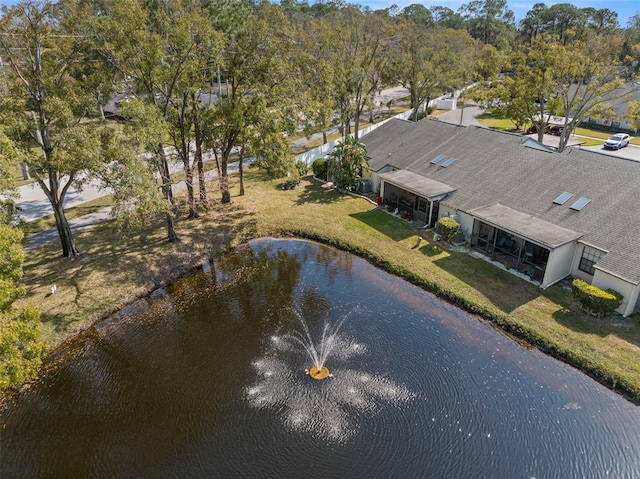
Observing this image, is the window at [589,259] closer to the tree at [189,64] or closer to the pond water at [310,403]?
the pond water at [310,403]

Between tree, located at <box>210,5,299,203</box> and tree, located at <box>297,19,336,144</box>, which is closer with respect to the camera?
tree, located at <box>210,5,299,203</box>

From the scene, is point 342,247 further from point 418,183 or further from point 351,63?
point 351,63

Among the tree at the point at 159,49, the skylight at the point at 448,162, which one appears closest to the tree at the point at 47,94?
the tree at the point at 159,49

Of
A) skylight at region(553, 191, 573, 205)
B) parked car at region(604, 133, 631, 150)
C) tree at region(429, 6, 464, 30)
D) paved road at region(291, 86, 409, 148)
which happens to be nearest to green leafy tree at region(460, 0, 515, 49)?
tree at region(429, 6, 464, 30)

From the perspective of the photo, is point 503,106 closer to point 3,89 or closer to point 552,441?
point 552,441

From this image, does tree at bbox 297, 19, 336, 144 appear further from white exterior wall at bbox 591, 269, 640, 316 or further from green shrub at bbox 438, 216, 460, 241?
white exterior wall at bbox 591, 269, 640, 316

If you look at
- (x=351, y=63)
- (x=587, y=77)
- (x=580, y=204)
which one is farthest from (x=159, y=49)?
(x=587, y=77)

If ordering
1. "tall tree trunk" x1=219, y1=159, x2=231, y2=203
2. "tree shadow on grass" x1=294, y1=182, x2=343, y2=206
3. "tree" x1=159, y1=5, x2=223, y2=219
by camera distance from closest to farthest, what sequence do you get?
"tree" x1=159, y1=5, x2=223, y2=219, "tall tree trunk" x1=219, y1=159, x2=231, y2=203, "tree shadow on grass" x1=294, y1=182, x2=343, y2=206
